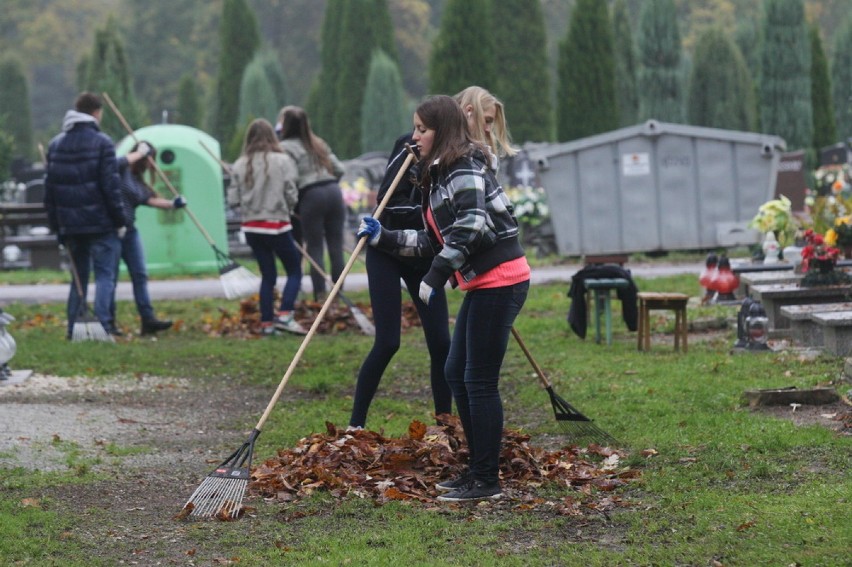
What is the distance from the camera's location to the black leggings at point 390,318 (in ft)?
22.6

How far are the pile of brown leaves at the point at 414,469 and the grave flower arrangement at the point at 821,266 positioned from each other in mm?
4230

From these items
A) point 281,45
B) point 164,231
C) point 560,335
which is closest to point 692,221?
point 164,231

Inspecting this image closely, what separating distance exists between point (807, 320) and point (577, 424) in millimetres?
3261

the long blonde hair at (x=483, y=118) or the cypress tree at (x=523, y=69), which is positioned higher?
the cypress tree at (x=523, y=69)

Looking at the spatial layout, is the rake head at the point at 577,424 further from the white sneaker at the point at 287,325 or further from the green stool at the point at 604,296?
the white sneaker at the point at 287,325

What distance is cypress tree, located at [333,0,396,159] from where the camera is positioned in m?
40.6

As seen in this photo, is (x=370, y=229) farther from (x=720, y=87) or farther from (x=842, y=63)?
(x=842, y=63)

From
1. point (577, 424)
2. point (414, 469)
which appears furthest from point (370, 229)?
point (577, 424)

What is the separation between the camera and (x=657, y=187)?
63.3 ft

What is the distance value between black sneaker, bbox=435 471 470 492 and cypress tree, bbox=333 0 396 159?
34.5 meters

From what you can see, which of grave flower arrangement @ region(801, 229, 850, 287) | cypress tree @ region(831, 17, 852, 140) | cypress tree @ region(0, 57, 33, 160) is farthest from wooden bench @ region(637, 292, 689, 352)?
cypress tree @ region(0, 57, 33, 160)

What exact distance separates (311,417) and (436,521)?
2809 mm

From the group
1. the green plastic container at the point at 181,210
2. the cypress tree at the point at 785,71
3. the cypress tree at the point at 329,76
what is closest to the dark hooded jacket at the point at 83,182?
the green plastic container at the point at 181,210

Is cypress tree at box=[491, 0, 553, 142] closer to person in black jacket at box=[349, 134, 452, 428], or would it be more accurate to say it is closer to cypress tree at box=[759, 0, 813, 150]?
cypress tree at box=[759, 0, 813, 150]
